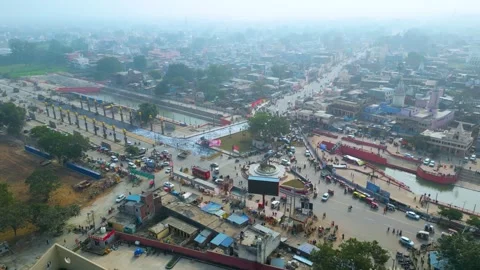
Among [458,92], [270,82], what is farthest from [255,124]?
[458,92]

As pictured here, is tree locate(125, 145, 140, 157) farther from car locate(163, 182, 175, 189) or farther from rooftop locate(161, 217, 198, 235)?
rooftop locate(161, 217, 198, 235)

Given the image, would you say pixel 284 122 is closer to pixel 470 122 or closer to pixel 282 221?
pixel 282 221

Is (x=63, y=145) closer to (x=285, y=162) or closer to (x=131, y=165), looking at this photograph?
(x=131, y=165)

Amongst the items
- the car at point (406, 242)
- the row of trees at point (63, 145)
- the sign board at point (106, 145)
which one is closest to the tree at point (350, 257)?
the car at point (406, 242)

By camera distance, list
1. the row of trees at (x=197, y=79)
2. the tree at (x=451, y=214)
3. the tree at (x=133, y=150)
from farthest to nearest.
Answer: the row of trees at (x=197, y=79), the tree at (x=133, y=150), the tree at (x=451, y=214)

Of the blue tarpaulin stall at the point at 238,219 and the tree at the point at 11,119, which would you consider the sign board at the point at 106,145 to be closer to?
the tree at the point at 11,119

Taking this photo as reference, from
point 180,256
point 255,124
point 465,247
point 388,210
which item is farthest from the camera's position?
point 255,124
